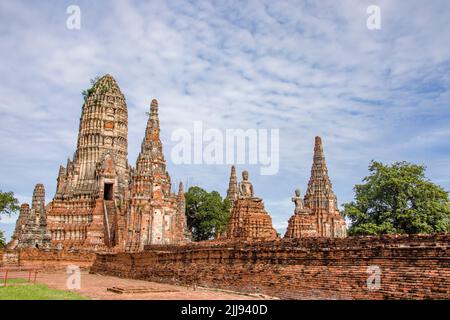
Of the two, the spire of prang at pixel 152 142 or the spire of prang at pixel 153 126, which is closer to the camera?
the spire of prang at pixel 152 142

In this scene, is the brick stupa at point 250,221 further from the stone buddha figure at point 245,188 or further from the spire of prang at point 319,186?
the spire of prang at point 319,186

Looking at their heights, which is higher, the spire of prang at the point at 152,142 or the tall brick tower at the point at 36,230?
A: the spire of prang at the point at 152,142

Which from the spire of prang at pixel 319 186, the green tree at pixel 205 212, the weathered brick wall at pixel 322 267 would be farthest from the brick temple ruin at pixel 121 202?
the weathered brick wall at pixel 322 267

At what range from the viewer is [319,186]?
151ft

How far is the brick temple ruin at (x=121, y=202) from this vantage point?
28.4 m

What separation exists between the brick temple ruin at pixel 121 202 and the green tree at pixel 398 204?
14.4 feet

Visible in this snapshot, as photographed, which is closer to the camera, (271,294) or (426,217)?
(271,294)

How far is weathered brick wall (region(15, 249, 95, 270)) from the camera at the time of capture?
3431 cm

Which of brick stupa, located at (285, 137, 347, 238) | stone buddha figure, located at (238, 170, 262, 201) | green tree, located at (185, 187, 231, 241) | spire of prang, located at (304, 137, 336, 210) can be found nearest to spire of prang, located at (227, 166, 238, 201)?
green tree, located at (185, 187, 231, 241)

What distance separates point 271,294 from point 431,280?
5.77 metres

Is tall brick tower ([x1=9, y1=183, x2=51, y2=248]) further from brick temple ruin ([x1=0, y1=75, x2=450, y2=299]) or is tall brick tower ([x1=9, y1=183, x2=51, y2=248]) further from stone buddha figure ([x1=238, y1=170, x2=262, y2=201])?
stone buddha figure ([x1=238, y1=170, x2=262, y2=201])
